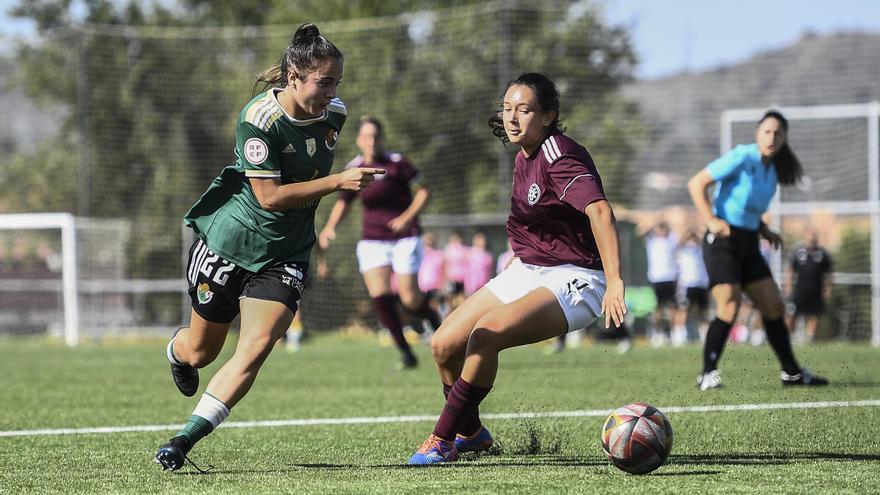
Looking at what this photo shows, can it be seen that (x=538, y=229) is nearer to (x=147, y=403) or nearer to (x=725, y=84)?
(x=147, y=403)

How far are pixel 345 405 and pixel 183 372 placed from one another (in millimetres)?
2775

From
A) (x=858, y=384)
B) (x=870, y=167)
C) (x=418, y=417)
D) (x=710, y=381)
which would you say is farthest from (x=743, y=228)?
Result: (x=870, y=167)

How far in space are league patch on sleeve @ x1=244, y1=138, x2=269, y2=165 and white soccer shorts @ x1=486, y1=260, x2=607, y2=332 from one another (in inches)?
52.3

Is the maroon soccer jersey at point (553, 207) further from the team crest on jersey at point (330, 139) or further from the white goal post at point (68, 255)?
the white goal post at point (68, 255)

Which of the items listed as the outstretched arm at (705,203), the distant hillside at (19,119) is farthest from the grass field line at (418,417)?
the distant hillside at (19,119)

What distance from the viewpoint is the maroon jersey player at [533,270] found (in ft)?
18.3

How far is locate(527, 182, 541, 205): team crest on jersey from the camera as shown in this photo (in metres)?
5.70

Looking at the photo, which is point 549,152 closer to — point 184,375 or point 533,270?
point 533,270

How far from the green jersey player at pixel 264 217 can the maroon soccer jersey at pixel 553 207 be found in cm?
87

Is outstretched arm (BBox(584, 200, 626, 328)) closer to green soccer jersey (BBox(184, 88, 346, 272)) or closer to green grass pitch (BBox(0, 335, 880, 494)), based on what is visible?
green grass pitch (BBox(0, 335, 880, 494))

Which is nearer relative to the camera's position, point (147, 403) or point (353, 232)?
point (147, 403)

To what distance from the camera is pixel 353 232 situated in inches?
1082

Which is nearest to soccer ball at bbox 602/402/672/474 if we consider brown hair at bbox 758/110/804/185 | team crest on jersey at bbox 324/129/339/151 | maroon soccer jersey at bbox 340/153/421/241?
team crest on jersey at bbox 324/129/339/151

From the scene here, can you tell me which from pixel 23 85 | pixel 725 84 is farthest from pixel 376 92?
pixel 725 84
